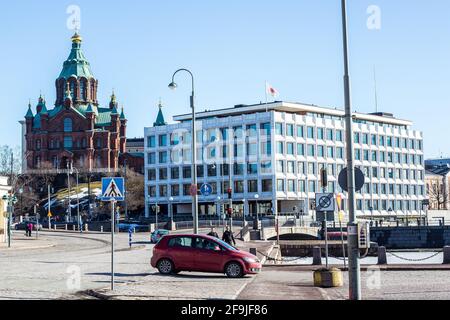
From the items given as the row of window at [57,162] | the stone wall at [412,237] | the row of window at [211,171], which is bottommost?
the stone wall at [412,237]

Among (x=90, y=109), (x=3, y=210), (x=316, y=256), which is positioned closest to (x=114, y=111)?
(x=90, y=109)

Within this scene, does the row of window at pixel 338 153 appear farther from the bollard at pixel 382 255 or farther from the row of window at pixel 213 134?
the bollard at pixel 382 255

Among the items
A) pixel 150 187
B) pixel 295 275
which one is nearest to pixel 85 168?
pixel 150 187

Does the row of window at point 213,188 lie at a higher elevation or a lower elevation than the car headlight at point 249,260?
higher

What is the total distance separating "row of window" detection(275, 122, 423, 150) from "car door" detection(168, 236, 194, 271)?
75.1 m

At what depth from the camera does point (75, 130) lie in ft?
464

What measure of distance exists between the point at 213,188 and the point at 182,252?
8086 centimetres

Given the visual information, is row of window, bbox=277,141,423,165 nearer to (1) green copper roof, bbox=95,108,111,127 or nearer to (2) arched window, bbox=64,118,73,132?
(1) green copper roof, bbox=95,108,111,127

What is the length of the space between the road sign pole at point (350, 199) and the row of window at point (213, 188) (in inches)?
3178

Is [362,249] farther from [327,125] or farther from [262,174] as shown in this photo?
[327,125]

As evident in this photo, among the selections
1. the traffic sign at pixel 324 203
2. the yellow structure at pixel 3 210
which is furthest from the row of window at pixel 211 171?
the traffic sign at pixel 324 203

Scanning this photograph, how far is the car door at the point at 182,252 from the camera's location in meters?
25.2

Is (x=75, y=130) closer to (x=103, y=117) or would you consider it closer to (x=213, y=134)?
(x=103, y=117)

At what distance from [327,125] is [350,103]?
303 ft
